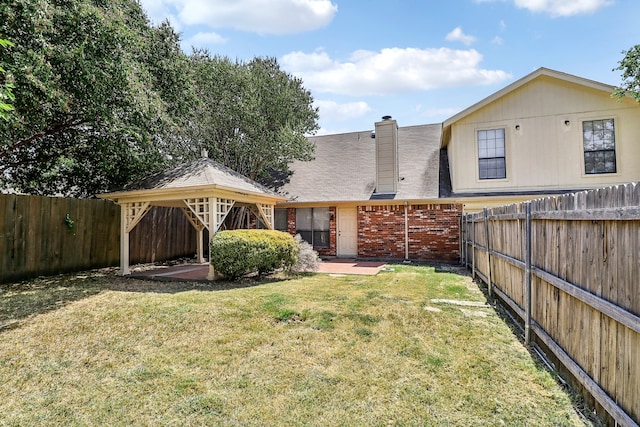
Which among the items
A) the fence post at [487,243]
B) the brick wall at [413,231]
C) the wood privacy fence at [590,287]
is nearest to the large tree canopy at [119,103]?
the brick wall at [413,231]

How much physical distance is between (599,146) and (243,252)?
440 inches

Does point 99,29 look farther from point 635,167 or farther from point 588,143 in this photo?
point 635,167

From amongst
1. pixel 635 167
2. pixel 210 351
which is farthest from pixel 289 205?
pixel 635 167

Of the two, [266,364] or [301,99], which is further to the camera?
[301,99]

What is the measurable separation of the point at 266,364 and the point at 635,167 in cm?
1228

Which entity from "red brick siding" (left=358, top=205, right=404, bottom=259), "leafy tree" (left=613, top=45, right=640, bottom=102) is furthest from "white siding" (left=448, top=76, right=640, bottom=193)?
"red brick siding" (left=358, top=205, right=404, bottom=259)

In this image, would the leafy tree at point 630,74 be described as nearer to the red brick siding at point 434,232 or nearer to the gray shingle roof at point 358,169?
the red brick siding at point 434,232

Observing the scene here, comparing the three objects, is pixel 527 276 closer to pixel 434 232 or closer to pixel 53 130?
pixel 434 232

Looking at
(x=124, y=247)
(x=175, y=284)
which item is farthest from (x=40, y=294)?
(x=124, y=247)

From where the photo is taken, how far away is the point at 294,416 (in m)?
2.70

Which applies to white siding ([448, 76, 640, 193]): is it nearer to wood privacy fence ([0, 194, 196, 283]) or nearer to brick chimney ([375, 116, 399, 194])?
brick chimney ([375, 116, 399, 194])

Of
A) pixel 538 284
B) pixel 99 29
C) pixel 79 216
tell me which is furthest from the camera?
pixel 79 216

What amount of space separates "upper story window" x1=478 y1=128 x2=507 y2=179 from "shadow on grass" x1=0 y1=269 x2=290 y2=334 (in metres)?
7.79

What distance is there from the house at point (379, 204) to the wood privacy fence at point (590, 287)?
7811mm
